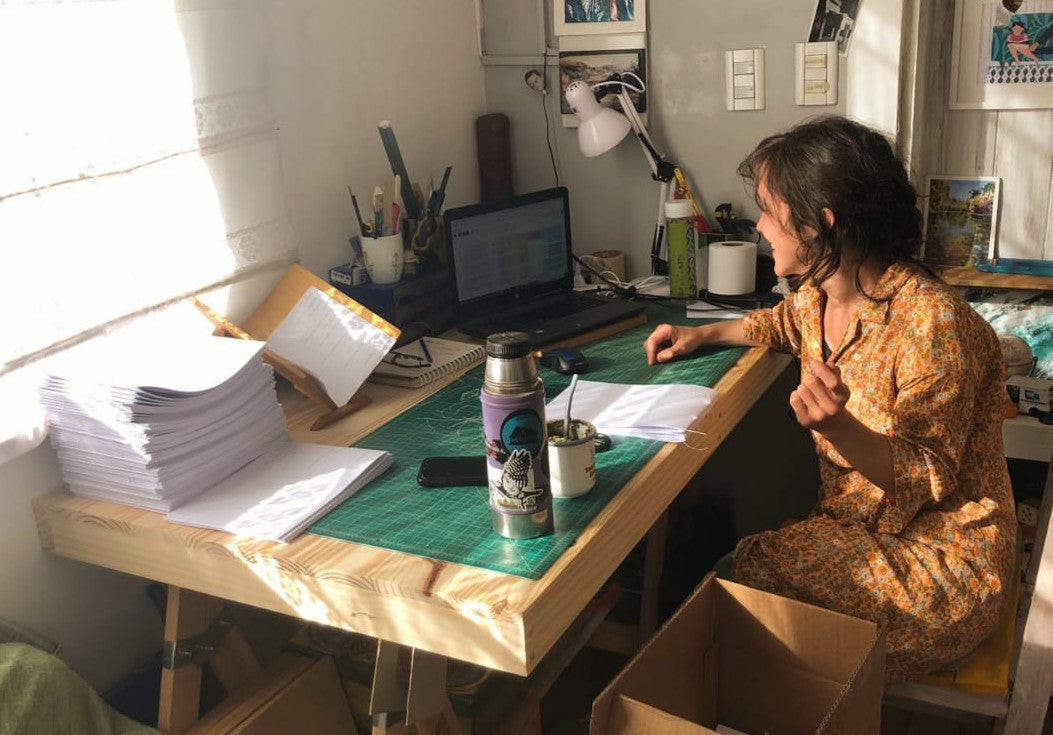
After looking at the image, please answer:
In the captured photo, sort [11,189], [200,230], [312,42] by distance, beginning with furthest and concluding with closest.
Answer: [312,42] → [200,230] → [11,189]

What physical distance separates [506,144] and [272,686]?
4.70 feet

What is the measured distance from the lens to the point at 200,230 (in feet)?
5.71

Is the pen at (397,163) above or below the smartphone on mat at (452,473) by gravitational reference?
above

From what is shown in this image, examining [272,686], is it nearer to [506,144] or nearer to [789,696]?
[789,696]

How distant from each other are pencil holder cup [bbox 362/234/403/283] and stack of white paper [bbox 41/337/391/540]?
1.59 feet

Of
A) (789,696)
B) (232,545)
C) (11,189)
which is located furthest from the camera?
(789,696)

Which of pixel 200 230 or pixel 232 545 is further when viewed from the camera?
pixel 200 230

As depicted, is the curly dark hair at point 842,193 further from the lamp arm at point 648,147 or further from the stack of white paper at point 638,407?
the lamp arm at point 648,147

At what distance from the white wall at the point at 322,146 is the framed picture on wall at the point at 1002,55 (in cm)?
110

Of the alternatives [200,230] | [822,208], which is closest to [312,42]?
[200,230]

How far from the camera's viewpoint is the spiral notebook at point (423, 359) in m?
1.85

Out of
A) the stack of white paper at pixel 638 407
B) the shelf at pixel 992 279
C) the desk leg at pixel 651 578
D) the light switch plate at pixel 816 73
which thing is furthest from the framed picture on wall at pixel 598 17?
the desk leg at pixel 651 578

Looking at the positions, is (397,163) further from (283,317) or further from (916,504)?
(916,504)

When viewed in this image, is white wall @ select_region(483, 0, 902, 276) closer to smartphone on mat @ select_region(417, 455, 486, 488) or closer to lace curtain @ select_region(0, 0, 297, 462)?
lace curtain @ select_region(0, 0, 297, 462)
